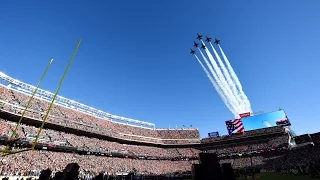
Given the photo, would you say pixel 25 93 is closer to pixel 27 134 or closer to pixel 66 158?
pixel 27 134

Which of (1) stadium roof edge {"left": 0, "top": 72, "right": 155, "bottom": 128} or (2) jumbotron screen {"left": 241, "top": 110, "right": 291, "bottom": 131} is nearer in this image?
(1) stadium roof edge {"left": 0, "top": 72, "right": 155, "bottom": 128}

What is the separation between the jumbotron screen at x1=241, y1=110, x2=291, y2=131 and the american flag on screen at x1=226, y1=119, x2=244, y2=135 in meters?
1.56

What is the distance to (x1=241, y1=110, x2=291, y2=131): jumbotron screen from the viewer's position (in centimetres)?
5784

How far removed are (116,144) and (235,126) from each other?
34236 mm

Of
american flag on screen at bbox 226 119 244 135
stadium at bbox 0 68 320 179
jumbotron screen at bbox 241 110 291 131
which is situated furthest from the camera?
american flag on screen at bbox 226 119 244 135

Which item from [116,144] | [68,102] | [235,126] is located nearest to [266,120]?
[235,126]

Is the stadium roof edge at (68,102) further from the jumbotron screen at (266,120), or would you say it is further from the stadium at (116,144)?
the jumbotron screen at (266,120)

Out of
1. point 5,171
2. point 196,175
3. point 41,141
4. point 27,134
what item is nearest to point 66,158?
point 41,141

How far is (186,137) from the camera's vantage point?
228 feet

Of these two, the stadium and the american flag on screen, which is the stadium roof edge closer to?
the stadium

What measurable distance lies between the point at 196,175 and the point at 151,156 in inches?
2055

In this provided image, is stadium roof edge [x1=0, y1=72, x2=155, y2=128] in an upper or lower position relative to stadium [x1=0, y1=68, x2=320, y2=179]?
upper

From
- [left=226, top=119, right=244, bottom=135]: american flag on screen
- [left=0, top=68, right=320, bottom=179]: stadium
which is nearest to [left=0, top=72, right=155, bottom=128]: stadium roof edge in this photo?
[left=0, top=68, right=320, bottom=179]: stadium

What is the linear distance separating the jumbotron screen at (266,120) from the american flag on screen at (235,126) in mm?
1558
